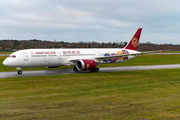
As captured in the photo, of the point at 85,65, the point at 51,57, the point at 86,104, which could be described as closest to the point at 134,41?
the point at 85,65

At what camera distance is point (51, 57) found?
3020cm

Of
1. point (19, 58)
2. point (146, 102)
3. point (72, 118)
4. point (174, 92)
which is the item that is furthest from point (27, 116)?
point (19, 58)

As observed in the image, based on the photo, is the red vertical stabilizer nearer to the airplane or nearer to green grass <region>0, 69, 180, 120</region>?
the airplane

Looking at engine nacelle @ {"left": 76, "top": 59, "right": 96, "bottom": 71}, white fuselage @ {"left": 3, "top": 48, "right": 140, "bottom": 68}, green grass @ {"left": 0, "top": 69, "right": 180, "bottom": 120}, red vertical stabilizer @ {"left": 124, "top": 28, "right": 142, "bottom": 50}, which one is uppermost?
red vertical stabilizer @ {"left": 124, "top": 28, "right": 142, "bottom": 50}

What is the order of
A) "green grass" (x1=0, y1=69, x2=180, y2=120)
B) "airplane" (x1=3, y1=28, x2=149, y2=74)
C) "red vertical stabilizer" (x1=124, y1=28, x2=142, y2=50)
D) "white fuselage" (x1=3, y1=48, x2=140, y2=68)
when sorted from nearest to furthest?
"green grass" (x1=0, y1=69, x2=180, y2=120) < "white fuselage" (x1=3, y1=48, x2=140, y2=68) < "airplane" (x1=3, y1=28, x2=149, y2=74) < "red vertical stabilizer" (x1=124, y1=28, x2=142, y2=50)

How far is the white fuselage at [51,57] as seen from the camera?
27938 mm

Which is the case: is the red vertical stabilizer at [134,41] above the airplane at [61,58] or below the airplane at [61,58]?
above

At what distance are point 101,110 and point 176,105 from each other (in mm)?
4725

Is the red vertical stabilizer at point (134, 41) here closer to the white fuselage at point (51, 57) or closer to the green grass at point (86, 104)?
the white fuselage at point (51, 57)

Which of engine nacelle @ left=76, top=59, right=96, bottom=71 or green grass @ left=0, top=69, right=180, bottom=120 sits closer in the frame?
green grass @ left=0, top=69, right=180, bottom=120

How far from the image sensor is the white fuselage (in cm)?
2794

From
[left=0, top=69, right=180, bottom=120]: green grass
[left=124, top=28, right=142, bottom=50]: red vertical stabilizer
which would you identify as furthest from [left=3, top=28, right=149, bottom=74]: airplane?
[left=0, top=69, right=180, bottom=120]: green grass

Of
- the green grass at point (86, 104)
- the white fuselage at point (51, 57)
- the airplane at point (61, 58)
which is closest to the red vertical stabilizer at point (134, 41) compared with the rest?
the airplane at point (61, 58)

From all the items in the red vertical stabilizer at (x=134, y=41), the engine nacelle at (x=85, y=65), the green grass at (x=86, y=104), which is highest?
the red vertical stabilizer at (x=134, y=41)
